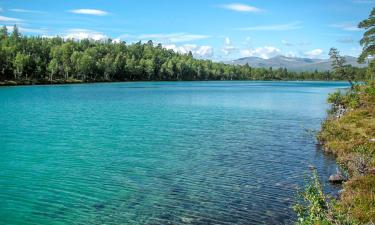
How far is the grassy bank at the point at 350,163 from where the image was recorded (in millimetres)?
14797

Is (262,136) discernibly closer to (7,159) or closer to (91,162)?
(91,162)

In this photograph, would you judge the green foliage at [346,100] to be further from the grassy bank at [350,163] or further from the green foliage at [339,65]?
the green foliage at [339,65]

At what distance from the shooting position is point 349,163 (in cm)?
3081

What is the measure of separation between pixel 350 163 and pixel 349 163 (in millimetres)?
253

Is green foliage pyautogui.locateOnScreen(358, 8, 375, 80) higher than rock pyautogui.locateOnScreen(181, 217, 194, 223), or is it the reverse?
green foliage pyautogui.locateOnScreen(358, 8, 375, 80)

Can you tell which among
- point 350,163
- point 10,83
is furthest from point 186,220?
point 10,83

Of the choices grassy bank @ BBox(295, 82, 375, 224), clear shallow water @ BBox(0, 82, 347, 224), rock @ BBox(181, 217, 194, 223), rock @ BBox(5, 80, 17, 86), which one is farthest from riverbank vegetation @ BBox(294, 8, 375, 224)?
rock @ BBox(5, 80, 17, 86)

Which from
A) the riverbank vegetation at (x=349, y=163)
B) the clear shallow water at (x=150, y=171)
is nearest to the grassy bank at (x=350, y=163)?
the riverbank vegetation at (x=349, y=163)

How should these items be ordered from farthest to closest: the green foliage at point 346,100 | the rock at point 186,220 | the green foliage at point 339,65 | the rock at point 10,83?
the rock at point 10,83
the green foliage at point 339,65
the green foliage at point 346,100
the rock at point 186,220

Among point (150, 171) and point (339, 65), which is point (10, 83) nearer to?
point (339, 65)

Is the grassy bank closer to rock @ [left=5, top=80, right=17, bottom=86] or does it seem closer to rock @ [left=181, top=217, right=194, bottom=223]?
rock @ [left=181, top=217, right=194, bottom=223]

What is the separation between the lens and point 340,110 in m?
54.4

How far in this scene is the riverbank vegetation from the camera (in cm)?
1481

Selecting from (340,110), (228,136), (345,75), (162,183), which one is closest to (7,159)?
(162,183)
